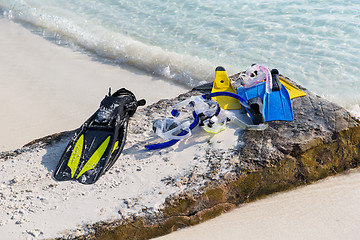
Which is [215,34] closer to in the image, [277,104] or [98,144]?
[277,104]

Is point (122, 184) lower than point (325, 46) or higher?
lower

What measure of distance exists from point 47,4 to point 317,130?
7.21 m

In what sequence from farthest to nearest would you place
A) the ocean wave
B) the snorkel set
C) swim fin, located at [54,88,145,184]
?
the ocean wave < the snorkel set < swim fin, located at [54,88,145,184]

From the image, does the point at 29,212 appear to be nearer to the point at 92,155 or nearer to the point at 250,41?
the point at 92,155

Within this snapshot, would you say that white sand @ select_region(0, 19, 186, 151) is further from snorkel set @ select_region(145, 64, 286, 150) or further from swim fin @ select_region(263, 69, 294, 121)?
swim fin @ select_region(263, 69, 294, 121)

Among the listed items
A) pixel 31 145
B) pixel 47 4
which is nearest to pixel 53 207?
pixel 31 145

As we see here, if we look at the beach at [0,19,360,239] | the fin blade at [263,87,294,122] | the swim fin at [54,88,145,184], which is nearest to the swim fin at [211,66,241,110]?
the fin blade at [263,87,294,122]

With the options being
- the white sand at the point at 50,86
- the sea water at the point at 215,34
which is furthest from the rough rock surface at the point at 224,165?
the sea water at the point at 215,34

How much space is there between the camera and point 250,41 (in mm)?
6605

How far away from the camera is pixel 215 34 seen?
272 inches

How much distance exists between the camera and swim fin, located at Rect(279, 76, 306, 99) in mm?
3605

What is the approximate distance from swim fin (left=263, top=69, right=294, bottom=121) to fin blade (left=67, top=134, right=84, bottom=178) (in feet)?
5.15

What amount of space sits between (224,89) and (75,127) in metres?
1.75

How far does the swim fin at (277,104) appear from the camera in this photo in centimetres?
333
